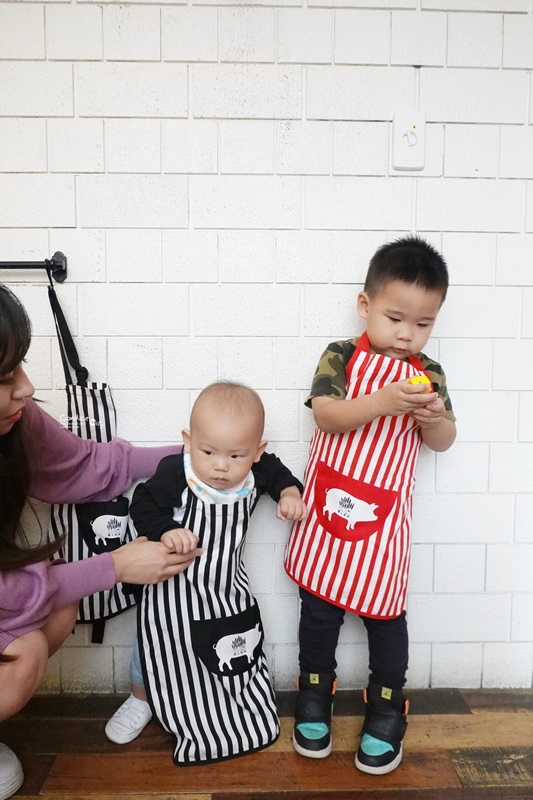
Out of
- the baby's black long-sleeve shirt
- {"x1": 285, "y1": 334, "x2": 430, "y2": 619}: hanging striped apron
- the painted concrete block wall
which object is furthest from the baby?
the painted concrete block wall

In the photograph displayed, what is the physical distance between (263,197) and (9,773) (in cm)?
156

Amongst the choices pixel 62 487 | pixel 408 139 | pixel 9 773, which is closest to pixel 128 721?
pixel 9 773

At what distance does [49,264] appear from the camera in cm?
163

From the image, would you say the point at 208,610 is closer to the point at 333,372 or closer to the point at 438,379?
the point at 333,372

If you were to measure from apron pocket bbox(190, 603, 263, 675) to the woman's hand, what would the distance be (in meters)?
0.19

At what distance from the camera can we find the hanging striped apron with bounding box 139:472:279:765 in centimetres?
153


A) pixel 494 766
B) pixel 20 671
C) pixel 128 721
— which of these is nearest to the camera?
pixel 20 671

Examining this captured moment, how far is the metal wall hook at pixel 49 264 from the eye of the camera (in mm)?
1636

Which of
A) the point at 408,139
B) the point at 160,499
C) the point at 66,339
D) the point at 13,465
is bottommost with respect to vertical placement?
the point at 160,499

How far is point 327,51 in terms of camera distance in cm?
162

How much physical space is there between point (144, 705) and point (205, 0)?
1892 mm

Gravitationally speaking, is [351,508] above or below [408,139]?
below

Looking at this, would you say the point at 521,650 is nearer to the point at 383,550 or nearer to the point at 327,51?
the point at 383,550

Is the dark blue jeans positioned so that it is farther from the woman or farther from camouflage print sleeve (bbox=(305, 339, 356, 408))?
camouflage print sleeve (bbox=(305, 339, 356, 408))
